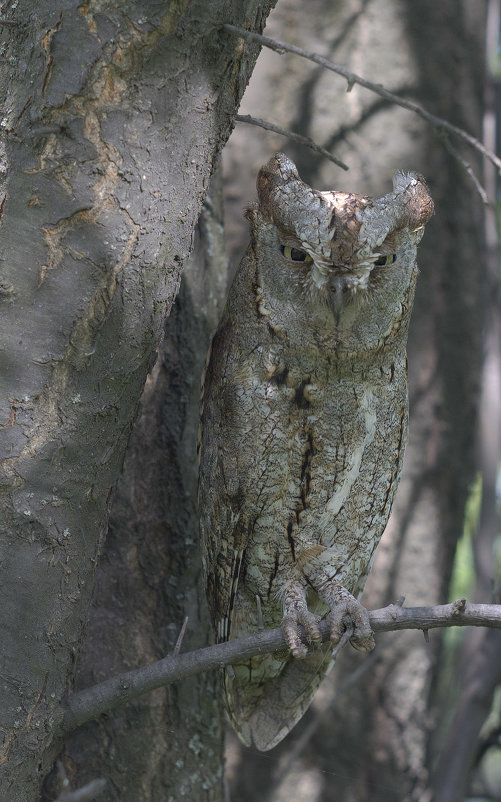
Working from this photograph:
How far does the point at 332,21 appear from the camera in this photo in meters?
3.37

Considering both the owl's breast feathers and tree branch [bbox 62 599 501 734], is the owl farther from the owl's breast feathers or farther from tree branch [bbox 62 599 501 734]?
tree branch [bbox 62 599 501 734]

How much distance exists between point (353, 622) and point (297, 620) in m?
0.13

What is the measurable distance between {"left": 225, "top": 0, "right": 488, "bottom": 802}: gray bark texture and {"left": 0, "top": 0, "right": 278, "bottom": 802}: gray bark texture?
1792mm

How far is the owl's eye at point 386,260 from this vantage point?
1840mm

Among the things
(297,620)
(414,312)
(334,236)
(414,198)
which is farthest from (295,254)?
(414,312)

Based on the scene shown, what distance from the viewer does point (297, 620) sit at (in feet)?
5.99

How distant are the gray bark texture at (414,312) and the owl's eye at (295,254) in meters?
1.52

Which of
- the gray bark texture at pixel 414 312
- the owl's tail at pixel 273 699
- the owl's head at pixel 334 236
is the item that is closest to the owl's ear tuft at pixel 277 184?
the owl's head at pixel 334 236

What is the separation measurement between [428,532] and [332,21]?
220 cm

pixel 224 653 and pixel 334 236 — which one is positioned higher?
pixel 334 236

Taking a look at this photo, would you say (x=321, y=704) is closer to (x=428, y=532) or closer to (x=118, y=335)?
(x=428, y=532)

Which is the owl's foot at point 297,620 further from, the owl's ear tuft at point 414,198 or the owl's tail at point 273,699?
the owl's ear tuft at point 414,198

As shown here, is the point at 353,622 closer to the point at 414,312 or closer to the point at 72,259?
the point at 72,259

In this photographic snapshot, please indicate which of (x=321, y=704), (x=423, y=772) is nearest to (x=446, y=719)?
(x=423, y=772)
